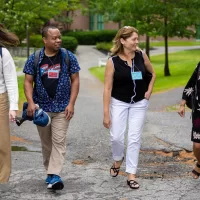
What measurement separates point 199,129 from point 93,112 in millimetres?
7317

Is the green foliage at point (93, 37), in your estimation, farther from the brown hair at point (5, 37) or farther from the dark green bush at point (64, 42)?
the brown hair at point (5, 37)

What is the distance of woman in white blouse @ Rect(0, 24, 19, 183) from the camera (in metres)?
5.71

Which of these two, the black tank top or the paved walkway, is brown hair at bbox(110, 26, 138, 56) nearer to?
the black tank top

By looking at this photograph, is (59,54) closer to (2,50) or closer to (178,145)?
(2,50)

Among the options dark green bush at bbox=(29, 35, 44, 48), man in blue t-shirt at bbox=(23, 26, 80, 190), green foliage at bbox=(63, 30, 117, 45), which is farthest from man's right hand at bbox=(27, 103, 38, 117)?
green foliage at bbox=(63, 30, 117, 45)

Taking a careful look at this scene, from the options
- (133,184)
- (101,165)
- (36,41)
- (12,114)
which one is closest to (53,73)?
(12,114)

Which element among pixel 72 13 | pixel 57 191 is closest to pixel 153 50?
pixel 72 13

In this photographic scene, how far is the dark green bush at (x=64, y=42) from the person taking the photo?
132 feet

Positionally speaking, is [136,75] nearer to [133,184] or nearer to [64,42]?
[133,184]

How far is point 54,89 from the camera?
620 centimetres

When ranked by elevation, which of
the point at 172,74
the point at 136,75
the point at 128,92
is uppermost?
the point at 136,75

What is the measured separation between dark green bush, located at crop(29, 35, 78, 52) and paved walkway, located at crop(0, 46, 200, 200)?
92.0ft

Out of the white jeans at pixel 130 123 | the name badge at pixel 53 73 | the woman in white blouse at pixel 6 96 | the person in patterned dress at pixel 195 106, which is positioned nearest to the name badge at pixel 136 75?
the white jeans at pixel 130 123

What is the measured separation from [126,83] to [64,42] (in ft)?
111
